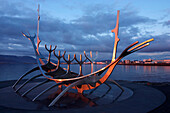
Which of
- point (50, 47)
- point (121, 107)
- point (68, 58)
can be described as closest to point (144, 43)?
point (121, 107)

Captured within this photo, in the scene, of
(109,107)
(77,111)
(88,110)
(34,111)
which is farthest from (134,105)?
(34,111)

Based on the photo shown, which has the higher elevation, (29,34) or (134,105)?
(29,34)

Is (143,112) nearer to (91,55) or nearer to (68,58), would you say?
(91,55)

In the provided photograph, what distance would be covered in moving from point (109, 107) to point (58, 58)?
7.10 meters

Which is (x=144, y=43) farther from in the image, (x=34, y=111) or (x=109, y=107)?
(x=34, y=111)

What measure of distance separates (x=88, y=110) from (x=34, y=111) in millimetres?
3260

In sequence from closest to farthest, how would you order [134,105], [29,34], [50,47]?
[134,105], [50,47], [29,34]

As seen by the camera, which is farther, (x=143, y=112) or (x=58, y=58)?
(x=58, y=58)

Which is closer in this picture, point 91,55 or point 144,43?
point 144,43

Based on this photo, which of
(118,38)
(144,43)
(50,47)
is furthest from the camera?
(50,47)

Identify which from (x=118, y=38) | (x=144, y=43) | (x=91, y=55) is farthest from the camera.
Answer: (x=91, y=55)

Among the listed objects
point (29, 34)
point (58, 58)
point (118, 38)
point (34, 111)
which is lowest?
point (34, 111)

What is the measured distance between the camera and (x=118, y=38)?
10.4m

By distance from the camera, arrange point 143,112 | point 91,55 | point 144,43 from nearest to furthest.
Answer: point 143,112, point 144,43, point 91,55
